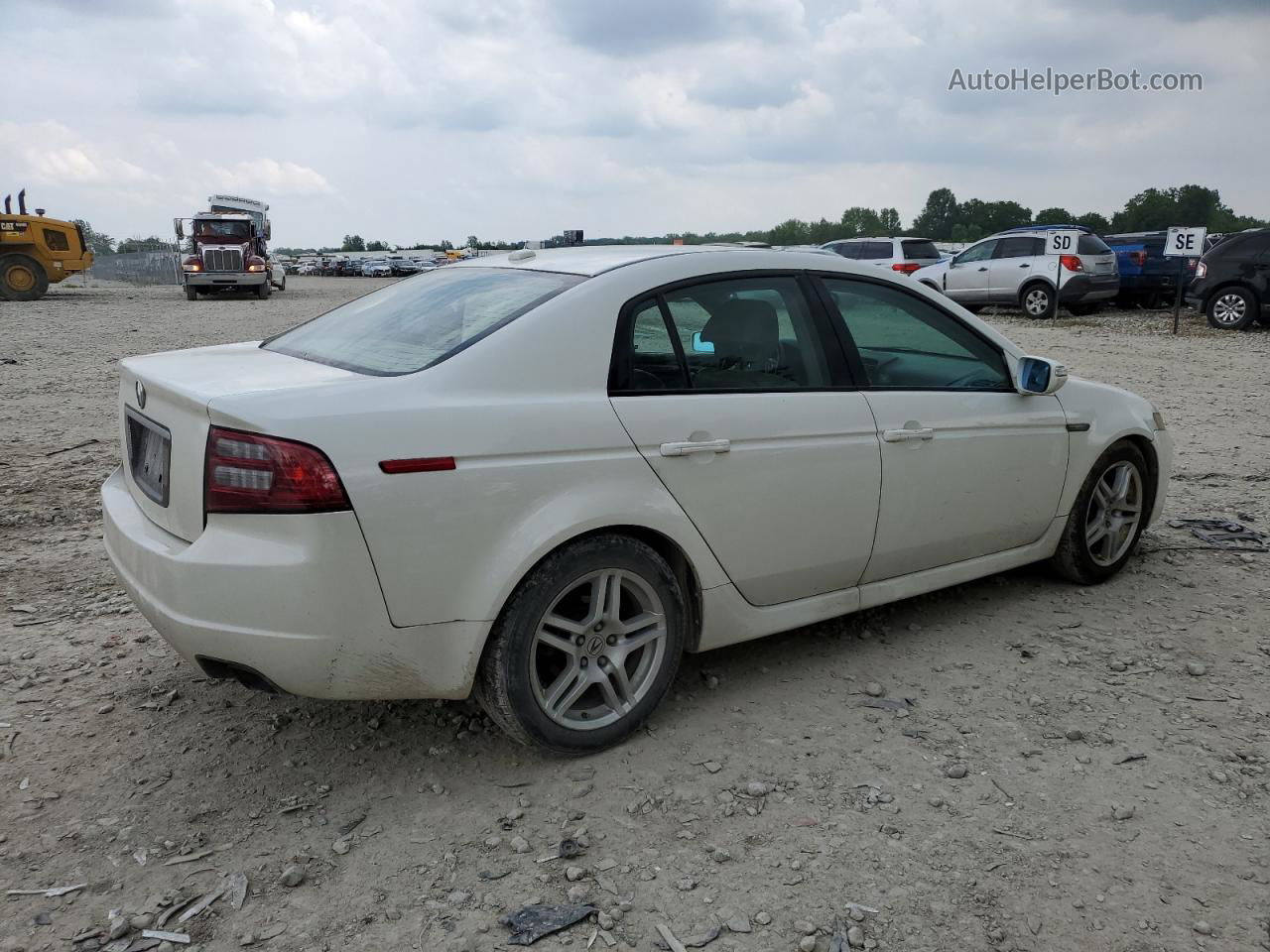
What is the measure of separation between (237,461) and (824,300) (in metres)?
2.16

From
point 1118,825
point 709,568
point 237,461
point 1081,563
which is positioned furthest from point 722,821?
point 1081,563

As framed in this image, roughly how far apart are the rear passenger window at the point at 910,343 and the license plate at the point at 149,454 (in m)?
2.34

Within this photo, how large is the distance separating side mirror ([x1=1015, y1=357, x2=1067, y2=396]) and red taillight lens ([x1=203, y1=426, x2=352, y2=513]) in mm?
2820

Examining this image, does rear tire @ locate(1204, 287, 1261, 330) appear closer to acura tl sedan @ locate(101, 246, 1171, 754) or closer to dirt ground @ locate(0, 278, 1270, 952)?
dirt ground @ locate(0, 278, 1270, 952)

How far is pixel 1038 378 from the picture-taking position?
425 centimetres

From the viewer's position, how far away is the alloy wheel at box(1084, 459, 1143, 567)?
15.8 feet

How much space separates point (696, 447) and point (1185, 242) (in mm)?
17179

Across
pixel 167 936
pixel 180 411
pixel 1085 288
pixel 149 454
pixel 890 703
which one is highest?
pixel 1085 288

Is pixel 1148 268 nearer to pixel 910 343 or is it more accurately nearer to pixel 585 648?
pixel 910 343

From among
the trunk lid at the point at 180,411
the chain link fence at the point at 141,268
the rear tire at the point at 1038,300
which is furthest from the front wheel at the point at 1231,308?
the chain link fence at the point at 141,268

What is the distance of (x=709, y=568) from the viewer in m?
3.45

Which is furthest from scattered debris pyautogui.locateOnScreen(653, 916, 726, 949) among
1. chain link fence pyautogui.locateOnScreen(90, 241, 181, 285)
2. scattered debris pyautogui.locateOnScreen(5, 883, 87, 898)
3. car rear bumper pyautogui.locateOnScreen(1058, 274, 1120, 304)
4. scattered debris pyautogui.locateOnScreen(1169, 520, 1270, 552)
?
chain link fence pyautogui.locateOnScreen(90, 241, 181, 285)


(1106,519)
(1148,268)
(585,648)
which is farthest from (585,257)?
(1148,268)

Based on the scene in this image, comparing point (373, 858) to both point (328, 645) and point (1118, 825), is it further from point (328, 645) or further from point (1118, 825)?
point (1118, 825)
